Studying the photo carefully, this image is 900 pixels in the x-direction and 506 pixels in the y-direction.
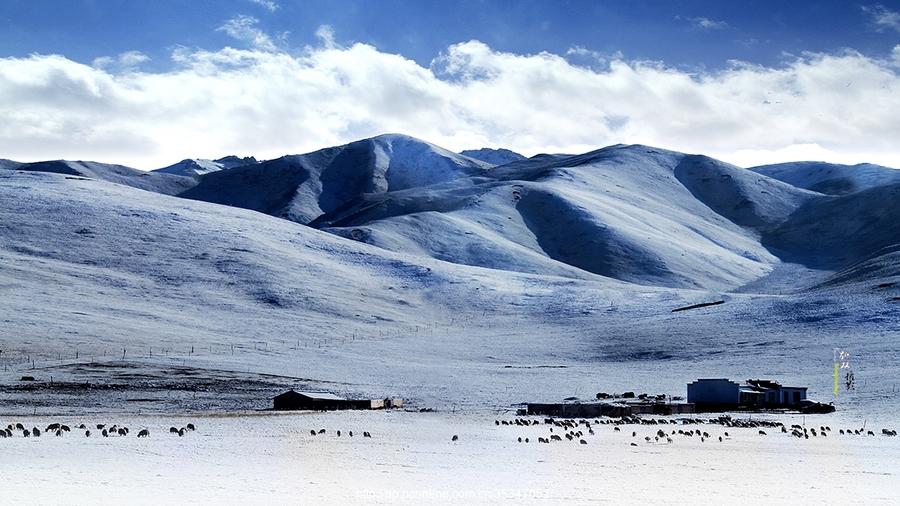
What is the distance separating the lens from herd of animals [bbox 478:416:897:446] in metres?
43.8

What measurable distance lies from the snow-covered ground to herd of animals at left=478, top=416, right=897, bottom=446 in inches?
20.6

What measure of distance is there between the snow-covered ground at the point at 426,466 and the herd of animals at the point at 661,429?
1.72ft

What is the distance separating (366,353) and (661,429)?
153ft

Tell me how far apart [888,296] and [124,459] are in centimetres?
9255

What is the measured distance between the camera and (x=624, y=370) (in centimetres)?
8762

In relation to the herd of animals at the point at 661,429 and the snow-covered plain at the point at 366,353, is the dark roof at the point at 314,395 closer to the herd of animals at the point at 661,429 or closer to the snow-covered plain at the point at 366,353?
the snow-covered plain at the point at 366,353

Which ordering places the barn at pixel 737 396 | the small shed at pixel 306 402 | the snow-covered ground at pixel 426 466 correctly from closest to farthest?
1. the snow-covered ground at pixel 426 466
2. the small shed at pixel 306 402
3. the barn at pixel 737 396

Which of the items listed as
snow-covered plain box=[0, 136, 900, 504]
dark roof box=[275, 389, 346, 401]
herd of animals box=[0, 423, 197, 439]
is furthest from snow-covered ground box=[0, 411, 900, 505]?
dark roof box=[275, 389, 346, 401]

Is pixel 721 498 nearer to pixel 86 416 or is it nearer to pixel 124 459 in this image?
pixel 124 459

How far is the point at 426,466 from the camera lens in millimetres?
32312

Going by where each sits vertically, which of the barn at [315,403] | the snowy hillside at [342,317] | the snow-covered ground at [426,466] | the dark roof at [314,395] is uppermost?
the snowy hillside at [342,317]

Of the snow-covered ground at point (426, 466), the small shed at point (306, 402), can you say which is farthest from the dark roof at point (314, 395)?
the snow-covered ground at point (426, 466)

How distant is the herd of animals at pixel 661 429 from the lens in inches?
1724

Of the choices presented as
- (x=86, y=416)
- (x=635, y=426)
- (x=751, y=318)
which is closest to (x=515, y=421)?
(x=635, y=426)
